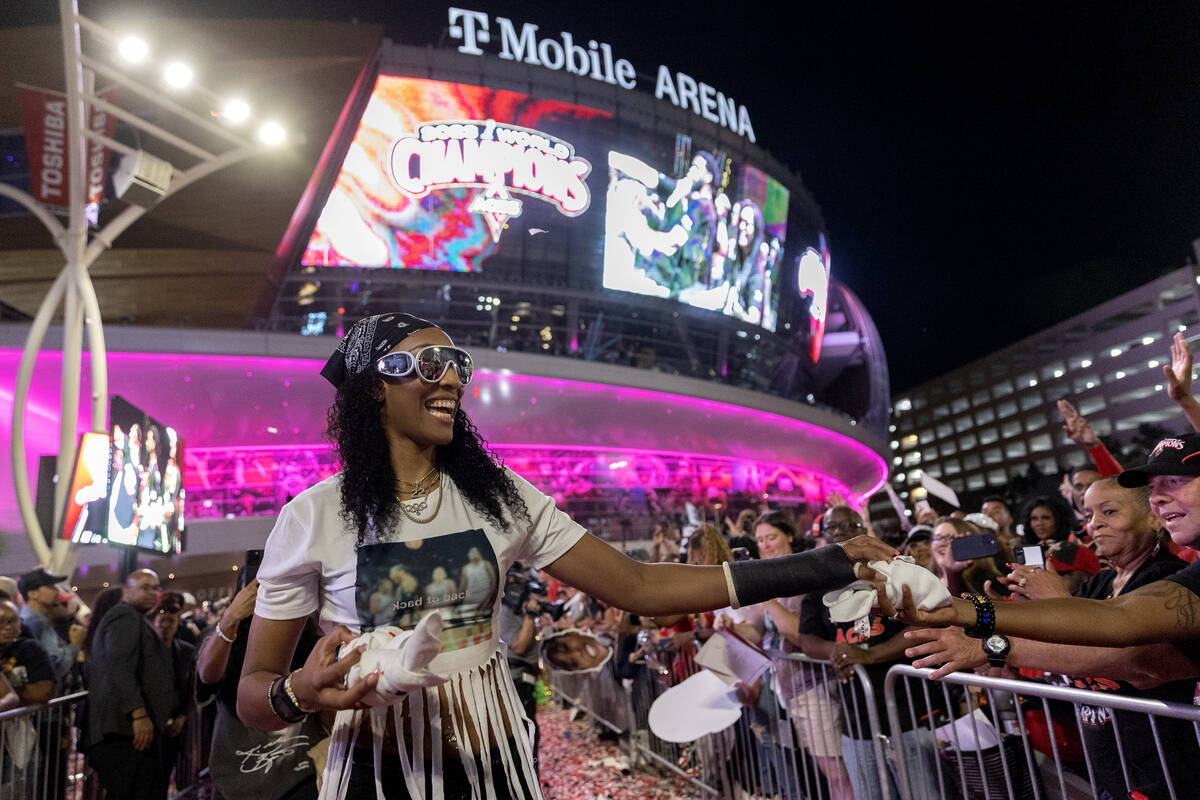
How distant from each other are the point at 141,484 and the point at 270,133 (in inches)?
218

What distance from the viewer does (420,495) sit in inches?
80.4

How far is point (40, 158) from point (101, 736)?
386 inches

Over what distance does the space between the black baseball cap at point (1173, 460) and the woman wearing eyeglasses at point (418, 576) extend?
1010 mm

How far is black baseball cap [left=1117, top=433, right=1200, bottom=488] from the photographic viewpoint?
88.6 inches

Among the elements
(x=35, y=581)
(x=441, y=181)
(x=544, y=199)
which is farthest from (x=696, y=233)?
(x=35, y=581)

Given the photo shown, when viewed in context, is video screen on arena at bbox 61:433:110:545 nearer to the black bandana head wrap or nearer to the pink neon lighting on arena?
the black bandana head wrap

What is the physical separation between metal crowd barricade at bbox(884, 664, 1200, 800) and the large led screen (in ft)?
74.1

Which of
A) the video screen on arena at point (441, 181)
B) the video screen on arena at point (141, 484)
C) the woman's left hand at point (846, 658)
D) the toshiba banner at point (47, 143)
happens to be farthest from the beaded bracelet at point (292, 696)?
the video screen on arena at point (441, 181)

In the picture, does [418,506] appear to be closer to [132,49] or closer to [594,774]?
[594,774]

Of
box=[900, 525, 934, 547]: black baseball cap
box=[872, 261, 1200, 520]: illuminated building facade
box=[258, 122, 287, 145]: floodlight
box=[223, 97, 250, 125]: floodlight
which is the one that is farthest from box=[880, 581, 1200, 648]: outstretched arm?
box=[872, 261, 1200, 520]: illuminated building facade

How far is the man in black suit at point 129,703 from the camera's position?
16.3ft

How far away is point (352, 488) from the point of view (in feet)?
6.49

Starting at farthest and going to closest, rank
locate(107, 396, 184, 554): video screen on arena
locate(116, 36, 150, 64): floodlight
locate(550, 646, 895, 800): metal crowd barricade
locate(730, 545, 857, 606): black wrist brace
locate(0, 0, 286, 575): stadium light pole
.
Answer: locate(0, 0, 286, 575): stadium light pole → locate(116, 36, 150, 64): floodlight → locate(107, 396, 184, 554): video screen on arena → locate(550, 646, 895, 800): metal crowd barricade → locate(730, 545, 857, 606): black wrist brace

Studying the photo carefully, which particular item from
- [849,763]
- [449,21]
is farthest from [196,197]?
[849,763]
